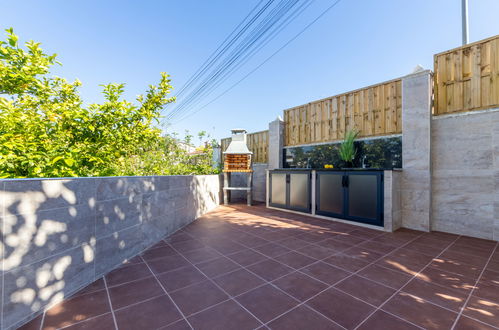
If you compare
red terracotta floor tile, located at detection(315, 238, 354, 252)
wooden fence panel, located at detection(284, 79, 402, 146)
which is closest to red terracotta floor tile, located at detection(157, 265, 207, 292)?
red terracotta floor tile, located at detection(315, 238, 354, 252)

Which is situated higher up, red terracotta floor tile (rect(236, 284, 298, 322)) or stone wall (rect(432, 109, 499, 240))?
stone wall (rect(432, 109, 499, 240))

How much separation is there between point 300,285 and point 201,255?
1.31 metres

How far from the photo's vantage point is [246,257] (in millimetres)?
2553

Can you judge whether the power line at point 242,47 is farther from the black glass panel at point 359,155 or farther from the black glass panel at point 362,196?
the black glass panel at point 362,196

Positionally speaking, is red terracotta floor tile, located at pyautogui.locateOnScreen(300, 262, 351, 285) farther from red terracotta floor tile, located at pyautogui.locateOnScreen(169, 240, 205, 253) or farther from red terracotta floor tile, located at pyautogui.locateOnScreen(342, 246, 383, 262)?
red terracotta floor tile, located at pyautogui.locateOnScreen(169, 240, 205, 253)

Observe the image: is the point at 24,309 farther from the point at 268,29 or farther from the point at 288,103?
the point at 268,29

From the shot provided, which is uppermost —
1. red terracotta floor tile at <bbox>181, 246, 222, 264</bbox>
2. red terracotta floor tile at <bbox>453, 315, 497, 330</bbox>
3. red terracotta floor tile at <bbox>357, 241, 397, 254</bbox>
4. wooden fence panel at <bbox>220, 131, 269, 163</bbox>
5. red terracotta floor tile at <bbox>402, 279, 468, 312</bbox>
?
wooden fence panel at <bbox>220, 131, 269, 163</bbox>

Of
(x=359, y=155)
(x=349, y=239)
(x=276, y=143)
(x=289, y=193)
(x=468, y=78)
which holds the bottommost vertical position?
(x=349, y=239)

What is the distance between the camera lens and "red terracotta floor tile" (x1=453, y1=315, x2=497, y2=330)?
1392 mm

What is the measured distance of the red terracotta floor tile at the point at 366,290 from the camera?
171cm

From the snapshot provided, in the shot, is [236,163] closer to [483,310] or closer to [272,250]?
[272,250]

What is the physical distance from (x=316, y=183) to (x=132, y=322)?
4179mm


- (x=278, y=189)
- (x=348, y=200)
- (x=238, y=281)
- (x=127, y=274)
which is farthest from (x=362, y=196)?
(x=127, y=274)

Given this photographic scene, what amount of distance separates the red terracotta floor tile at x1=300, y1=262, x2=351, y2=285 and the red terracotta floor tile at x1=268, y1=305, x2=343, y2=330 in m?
0.54
